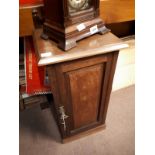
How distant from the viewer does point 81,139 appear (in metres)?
1.44

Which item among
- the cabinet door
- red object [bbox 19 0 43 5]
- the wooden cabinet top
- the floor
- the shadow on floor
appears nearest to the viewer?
the wooden cabinet top

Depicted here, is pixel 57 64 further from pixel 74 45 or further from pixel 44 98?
pixel 44 98

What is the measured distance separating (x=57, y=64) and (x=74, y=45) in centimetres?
13

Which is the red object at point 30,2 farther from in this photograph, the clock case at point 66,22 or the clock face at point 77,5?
the clock face at point 77,5

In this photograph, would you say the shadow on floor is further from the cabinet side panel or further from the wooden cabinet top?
the wooden cabinet top

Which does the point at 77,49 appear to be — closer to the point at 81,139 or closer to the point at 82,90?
the point at 82,90

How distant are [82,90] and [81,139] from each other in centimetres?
50

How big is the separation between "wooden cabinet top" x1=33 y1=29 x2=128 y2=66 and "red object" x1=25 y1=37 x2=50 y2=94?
0.22 metres

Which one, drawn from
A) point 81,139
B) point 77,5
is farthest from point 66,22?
point 81,139

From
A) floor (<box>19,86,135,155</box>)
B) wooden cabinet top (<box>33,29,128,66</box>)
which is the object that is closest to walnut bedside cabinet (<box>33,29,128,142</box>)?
wooden cabinet top (<box>33,29,128,66</box>)

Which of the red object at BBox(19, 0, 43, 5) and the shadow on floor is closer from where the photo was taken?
the red object at BBox(19, 0, 43, 5)

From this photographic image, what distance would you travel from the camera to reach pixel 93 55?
99cm

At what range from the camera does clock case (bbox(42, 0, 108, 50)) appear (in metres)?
0.90
